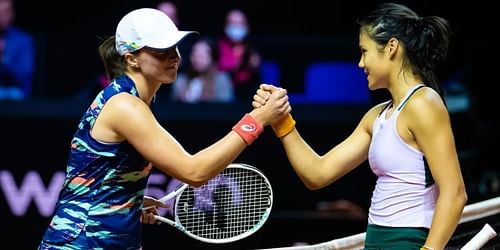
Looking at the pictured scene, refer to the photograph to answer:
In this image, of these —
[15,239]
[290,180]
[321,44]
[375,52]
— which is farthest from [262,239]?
[321,44]

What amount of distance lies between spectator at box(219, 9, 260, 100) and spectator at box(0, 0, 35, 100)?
172 centimetres

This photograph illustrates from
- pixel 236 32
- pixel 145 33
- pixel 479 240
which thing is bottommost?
pixel 236 32

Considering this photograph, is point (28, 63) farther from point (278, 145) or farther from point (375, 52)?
point (375, 52)

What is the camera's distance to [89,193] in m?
3.40

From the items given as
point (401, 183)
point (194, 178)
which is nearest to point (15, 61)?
point (194, 178)

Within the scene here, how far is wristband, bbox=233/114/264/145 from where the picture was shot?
3.53 metres

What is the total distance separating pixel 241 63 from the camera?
29.6ft

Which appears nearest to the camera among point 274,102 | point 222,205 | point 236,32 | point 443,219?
point 443,219

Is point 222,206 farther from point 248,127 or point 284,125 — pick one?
point 248,127

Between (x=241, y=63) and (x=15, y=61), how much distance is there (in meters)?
2.02

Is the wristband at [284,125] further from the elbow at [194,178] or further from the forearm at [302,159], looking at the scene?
the elbow at [194,178]

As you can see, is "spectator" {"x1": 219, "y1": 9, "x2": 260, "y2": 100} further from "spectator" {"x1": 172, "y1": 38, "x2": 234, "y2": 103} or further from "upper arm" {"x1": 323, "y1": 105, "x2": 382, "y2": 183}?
"upper arm" {"x1": 323, "y1": 105, "x2": 382, "y2": 183}

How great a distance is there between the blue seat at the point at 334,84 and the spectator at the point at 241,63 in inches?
14.8

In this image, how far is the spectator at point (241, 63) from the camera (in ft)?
29.0
